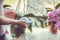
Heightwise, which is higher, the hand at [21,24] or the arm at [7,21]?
the arm at [7,21]

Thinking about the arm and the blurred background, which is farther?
the blurred background

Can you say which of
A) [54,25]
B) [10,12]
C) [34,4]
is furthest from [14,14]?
[54,25]

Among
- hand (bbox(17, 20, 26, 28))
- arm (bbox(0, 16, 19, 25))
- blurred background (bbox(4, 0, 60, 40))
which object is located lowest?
hand (bbox(17, 20, 26, 28))

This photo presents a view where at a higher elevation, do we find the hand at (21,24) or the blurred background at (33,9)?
the blurred background at (33,9)

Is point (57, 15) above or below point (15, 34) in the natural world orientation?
above

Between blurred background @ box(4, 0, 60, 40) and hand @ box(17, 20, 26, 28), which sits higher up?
blurred background @ box(4, 0, 60, 40)

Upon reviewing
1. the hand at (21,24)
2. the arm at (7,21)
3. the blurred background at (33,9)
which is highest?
the blurred background at (33,9)

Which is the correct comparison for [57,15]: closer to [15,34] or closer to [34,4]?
[34,4]

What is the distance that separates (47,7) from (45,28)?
137 mm

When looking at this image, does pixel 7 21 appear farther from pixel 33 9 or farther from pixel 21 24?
pixel 33 9

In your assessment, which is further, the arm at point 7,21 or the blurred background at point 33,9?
the blurred background at point 33,9

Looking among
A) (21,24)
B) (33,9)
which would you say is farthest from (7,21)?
(33,9)

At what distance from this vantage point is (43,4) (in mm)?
1059

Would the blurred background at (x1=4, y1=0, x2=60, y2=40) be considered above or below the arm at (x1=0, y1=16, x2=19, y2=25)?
above
